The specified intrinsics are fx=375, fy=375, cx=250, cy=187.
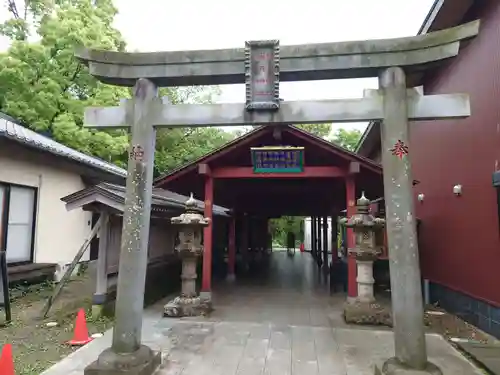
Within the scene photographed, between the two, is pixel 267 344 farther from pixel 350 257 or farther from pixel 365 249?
pixel 350 257

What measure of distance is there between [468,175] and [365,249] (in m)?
2.48

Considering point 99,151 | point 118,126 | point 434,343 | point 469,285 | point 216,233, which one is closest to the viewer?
point 118,126

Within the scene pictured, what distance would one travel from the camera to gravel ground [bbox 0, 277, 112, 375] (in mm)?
5371

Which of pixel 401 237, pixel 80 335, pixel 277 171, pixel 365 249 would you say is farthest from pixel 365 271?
pixel 80 335

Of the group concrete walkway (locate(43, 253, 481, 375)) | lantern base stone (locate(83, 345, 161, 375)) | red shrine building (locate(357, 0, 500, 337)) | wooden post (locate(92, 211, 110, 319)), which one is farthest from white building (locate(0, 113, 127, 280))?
red shrine building (locate(357, 0, 500, 337))

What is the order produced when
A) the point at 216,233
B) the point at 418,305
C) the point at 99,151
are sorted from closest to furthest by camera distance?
the point at 418,305
the point at 99,151
the point at 216,233

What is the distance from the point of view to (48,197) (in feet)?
36.6

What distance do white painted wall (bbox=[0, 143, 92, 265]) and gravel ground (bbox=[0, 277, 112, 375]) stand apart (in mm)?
1533

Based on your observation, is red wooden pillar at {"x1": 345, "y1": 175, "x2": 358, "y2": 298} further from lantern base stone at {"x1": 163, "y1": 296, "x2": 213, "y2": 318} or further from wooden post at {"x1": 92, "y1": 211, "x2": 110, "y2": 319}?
Result: wooden post at {"x1": 92, "y1": 211, "x2": 110, "y2": 319}

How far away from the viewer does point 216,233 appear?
19.6 metres

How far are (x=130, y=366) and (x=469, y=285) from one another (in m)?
6.49

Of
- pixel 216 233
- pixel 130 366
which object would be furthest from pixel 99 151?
pixel 130 366

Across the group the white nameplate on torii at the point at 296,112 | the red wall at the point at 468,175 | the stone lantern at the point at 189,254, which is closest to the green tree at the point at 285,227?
the red wall at the point at 468,175

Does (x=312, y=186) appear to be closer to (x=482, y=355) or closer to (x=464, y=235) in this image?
(x=464, y=235)
